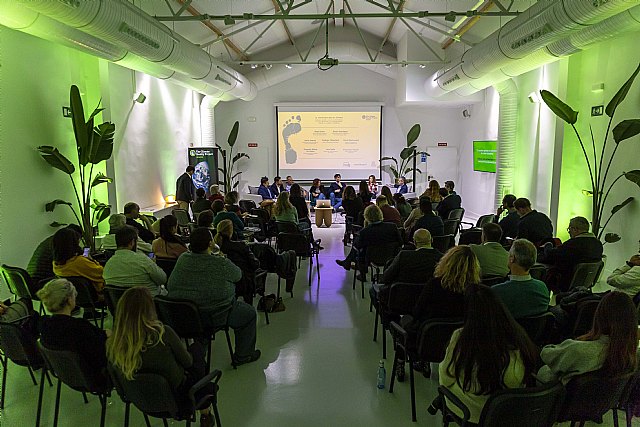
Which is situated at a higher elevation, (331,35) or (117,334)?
(331,35)

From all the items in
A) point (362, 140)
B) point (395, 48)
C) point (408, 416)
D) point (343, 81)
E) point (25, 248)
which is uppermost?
point (395, 48)

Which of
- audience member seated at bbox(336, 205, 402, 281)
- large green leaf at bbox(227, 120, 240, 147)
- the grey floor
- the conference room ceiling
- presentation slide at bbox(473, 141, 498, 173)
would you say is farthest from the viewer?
large green leaf at bbox(227, 120, 240, 147)

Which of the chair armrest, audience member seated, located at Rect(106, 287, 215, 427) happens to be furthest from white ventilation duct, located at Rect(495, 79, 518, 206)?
audience member seated, located at Rect(106, 287, 215, 427)

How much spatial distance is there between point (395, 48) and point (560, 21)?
29.5 ft

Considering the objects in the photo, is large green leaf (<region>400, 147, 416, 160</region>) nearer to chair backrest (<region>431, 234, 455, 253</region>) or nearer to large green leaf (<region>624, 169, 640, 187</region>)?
chair backrest (<region>431, 234, 455, 253</region>)

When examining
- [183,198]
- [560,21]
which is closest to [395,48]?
[183,198]

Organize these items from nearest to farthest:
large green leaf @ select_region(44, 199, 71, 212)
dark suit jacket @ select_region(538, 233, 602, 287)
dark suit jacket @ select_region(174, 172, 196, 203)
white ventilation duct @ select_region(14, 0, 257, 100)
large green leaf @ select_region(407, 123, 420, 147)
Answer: white ventilation duct @ select_region(14, 0, 257, 100) → dark suit jacket @ select_region(538, 233, 602, 287) → large green leaf @ select_region(44, 199, 71, 212) → dark suit jacket @ select_region(174, 172, 196, 203) → large green leaf @ select_region(407, 123, 420, 147)

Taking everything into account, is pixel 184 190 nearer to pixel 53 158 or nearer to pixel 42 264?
pixel 53 158

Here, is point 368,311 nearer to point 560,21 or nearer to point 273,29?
point 560,21

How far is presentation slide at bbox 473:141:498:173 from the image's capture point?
34.7 ft

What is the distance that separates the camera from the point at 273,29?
1114 centimetres

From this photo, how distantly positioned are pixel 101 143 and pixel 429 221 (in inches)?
163

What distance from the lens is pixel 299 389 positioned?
3402 mm

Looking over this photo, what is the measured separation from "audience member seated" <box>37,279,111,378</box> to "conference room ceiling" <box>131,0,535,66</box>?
5183mm
